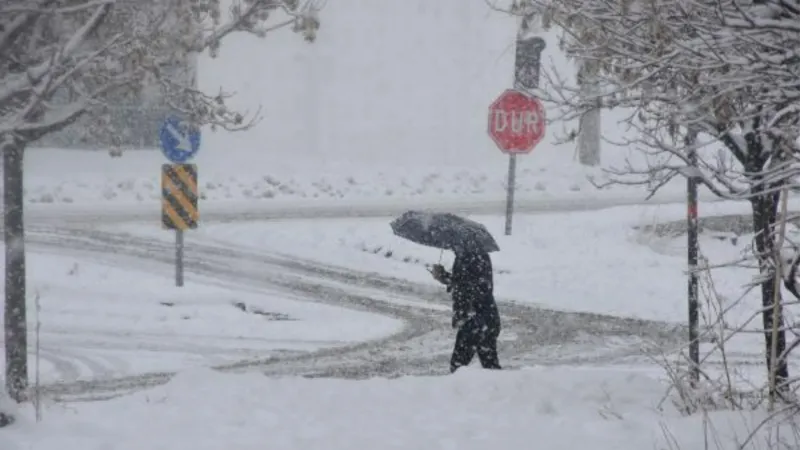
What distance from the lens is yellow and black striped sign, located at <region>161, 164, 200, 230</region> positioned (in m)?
15.3

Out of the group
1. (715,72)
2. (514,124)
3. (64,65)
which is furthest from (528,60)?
(715,72)

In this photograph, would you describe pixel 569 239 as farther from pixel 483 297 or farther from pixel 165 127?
pixel 483 297

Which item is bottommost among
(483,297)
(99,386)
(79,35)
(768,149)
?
(99,386)

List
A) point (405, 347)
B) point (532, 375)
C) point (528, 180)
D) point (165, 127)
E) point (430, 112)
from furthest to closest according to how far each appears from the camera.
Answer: point (430, 112) → point (528, 180) → point (165, 127) → point (405, 347) → point (532, 375)

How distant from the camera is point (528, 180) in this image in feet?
100

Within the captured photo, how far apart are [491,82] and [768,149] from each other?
26.4 m

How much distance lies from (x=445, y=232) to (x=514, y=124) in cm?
889

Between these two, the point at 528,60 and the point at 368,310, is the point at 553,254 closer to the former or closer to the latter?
the point at 528,60

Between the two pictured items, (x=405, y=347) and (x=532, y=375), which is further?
(x=405, y=347)

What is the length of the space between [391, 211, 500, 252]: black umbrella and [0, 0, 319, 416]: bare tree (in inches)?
98.4

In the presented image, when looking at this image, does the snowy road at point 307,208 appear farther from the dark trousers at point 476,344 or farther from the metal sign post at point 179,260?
the dark trousers at point 476,344

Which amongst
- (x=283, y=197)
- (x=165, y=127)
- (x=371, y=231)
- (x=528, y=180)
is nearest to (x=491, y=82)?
(x=528, y=180)

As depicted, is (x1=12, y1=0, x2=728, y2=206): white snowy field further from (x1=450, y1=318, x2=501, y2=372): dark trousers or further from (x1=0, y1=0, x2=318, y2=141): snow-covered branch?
(x1=0, y1=0, x2=318, y2=141): snow-covered branch

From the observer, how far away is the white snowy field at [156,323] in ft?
40.3
